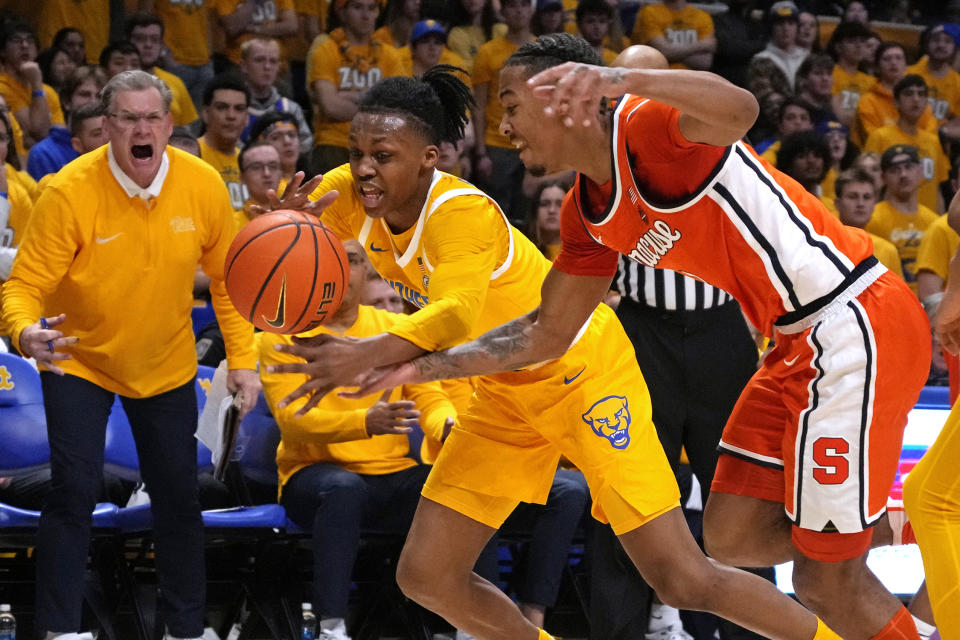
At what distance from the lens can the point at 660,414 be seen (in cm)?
500

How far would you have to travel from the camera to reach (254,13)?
978 cm

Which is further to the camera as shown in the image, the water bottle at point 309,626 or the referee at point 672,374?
the water bottle at point 309,626

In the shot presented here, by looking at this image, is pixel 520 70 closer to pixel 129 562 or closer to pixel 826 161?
pixel 129 562

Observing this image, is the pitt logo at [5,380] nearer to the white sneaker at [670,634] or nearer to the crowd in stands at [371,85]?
the crowd in stands at [371,85]

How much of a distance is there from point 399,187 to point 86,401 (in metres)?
1.80

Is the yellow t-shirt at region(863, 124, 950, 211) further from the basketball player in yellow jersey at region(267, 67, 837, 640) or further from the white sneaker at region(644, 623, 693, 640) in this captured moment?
the basketball player in yellow jersey at region(267, 67, 837, 640)

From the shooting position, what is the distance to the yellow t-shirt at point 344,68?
29.6ft

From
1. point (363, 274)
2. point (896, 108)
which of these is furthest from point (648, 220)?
point (896, 108)

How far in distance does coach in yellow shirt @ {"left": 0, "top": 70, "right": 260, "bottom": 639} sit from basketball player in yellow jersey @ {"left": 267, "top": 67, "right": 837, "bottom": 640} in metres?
1.22

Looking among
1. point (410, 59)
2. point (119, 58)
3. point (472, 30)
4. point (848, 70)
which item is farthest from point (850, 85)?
point (119, 58)

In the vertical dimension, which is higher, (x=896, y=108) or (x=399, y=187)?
(x=399, y=187)

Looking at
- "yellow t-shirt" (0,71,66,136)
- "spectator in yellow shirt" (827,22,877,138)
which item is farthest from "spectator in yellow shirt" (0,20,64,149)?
"spectator in yellow shirt" (827,22,877,138)

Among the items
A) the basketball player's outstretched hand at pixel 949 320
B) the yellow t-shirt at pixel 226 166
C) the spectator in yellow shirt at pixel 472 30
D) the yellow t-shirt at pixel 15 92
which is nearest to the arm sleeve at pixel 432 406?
the yellow t-shirt at pixel 226 166

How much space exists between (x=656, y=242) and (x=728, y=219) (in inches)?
9.0
